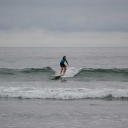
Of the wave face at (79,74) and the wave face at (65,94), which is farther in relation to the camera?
the wave face at (79,74)

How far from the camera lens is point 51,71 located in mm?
28188

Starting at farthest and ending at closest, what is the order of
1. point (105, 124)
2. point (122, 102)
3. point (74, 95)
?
1. point (74, 95)
2. point (122, 102)
3. point (105, 124)

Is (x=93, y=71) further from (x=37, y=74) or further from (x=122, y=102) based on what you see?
(x=122, y=102)

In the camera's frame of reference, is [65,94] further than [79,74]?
No

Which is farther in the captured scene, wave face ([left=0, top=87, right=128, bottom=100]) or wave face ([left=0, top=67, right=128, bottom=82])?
wave face ([left=0, top=67, right=128, bottom=82])

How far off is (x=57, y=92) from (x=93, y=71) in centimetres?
1251

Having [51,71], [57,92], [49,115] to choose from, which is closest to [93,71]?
[51,71]

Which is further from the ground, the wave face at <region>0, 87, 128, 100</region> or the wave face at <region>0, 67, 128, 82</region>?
the wave face at <region>0, 67, 128, 82</region>

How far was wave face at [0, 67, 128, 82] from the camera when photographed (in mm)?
24566

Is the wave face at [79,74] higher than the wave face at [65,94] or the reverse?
higher

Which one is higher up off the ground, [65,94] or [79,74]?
[79,74]

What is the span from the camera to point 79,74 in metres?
26.2

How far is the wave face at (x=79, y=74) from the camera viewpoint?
24.6 m

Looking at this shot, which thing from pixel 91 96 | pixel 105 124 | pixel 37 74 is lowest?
pixel 105 124
